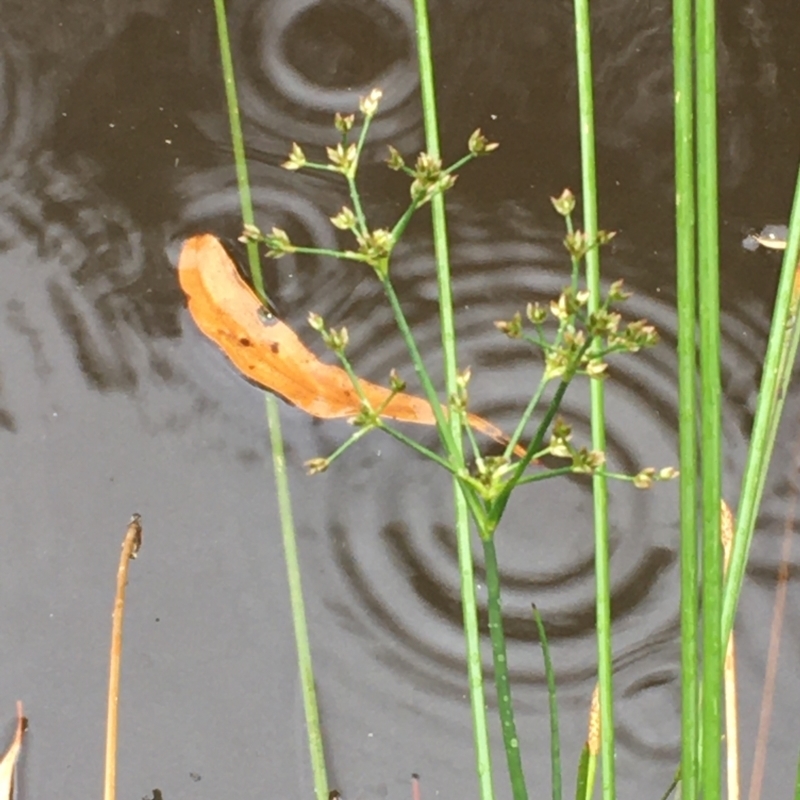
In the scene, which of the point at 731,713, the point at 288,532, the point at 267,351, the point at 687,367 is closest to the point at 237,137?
the point at 267,351

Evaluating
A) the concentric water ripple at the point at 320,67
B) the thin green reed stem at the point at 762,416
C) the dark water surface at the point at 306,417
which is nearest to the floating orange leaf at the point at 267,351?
the dark water surface at the point at 306,417

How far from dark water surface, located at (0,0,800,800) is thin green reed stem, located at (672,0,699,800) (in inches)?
8.8

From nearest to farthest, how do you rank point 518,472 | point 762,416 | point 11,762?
point 518,472 → point 762,416 → point 11,762

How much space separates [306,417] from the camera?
0.76 metres

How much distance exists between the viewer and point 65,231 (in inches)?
31.0

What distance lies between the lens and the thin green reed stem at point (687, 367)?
49cm

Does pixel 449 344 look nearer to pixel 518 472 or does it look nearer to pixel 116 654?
pixel 518 472

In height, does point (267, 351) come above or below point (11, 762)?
above

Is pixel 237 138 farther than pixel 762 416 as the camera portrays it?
Yes

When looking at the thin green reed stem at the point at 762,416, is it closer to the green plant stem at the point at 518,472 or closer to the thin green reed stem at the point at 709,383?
the thin green reed stem at the point at 709,383

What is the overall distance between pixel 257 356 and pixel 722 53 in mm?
471

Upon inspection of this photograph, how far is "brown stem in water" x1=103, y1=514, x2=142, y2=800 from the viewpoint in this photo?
0.73 metres

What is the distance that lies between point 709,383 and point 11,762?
1.91 ft

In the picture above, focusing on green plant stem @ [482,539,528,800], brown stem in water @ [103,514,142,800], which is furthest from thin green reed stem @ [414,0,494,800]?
brown stem in water @ [103,514,142,800]
